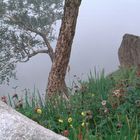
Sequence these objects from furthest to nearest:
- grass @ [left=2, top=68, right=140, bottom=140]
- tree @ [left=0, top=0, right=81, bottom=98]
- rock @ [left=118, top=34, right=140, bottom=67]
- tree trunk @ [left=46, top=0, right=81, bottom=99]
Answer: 1. tree @ [left=0, top=0, right=81, bottom=98]
2. rock @ [left=118, top=34, right=140, bottom=67]
3. tree trunk @ [left=46, top=0, right=81, bottom=99]
4. grass @ [left=2, top=68, right=140, bottom=140]

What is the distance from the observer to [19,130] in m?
3.71

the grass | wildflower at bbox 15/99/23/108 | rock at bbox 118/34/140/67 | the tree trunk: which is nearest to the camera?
the grass

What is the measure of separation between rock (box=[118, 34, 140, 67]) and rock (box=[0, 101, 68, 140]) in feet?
56.1

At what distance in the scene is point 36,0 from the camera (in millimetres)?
31422

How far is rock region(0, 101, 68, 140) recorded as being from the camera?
145 inches

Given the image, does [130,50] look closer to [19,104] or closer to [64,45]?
[64,45]

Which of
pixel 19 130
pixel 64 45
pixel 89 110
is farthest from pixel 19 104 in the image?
pixel 64 45

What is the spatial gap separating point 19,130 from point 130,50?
17.4 m

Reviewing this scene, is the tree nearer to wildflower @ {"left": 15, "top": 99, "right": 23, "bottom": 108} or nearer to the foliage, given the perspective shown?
the foliage

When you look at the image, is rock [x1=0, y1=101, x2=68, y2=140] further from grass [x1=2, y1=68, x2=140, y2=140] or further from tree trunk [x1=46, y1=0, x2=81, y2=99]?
tree trunk [x1=46, y1=0, x2=81, y2=99]

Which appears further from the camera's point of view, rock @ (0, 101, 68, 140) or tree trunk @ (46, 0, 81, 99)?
tree trunk @ (46, 0, 81, 99)

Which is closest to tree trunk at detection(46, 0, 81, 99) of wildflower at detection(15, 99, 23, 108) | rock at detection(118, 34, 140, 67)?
rock at detection(118, 34, 140, 67)

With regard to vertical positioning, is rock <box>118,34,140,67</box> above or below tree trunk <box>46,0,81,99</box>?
below

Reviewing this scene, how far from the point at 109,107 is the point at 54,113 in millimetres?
1000
